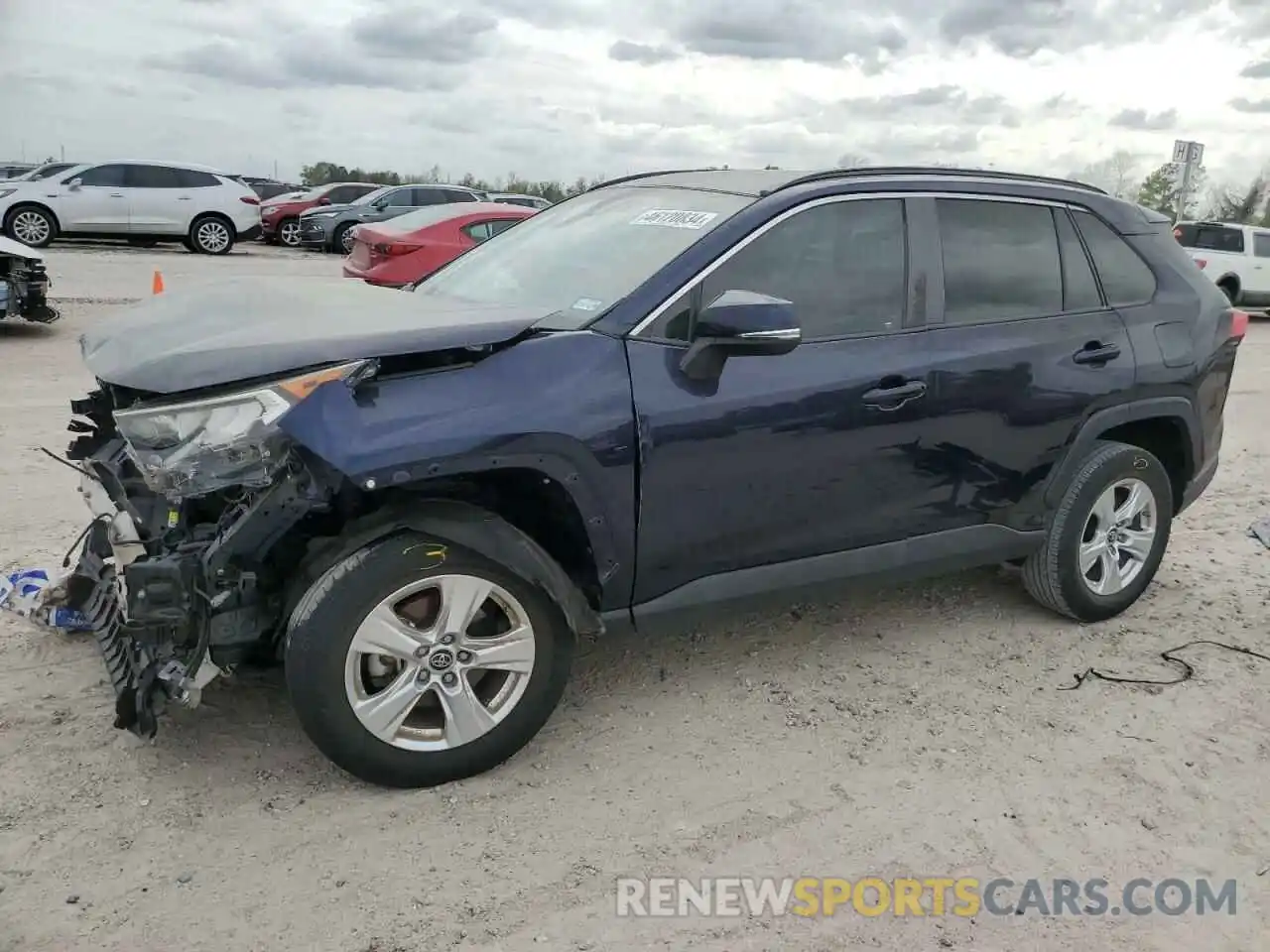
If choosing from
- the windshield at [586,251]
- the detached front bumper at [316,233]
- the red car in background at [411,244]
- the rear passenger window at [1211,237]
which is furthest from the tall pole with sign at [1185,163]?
the windshield at [586,251]

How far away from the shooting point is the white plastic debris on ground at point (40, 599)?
387 cm

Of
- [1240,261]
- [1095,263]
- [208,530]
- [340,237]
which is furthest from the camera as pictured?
[340,237]

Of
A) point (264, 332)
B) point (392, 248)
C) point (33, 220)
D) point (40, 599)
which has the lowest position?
point (40, 599)

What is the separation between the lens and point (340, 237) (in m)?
23.0

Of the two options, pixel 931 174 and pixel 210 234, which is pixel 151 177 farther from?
pixel 931 174

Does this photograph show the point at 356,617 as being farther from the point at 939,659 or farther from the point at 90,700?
the point at 939,659

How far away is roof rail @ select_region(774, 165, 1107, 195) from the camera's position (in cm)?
378

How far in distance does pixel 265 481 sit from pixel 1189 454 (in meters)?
3.84

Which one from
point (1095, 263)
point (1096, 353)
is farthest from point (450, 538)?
point (1095, 263)

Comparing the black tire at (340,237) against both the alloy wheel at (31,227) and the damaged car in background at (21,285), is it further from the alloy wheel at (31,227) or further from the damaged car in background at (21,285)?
the damaged car in background at (21,285)

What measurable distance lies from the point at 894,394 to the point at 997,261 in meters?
0.83

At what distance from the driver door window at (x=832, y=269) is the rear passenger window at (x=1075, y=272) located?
86 centimetres

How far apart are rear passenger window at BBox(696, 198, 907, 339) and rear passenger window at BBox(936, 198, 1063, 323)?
0.76 ft

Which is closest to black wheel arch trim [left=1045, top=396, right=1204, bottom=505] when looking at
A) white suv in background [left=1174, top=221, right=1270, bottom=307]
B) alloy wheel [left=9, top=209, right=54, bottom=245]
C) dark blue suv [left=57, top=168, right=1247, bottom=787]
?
dark blue suv [left=57, top=168, right=1247, bottom=787]
